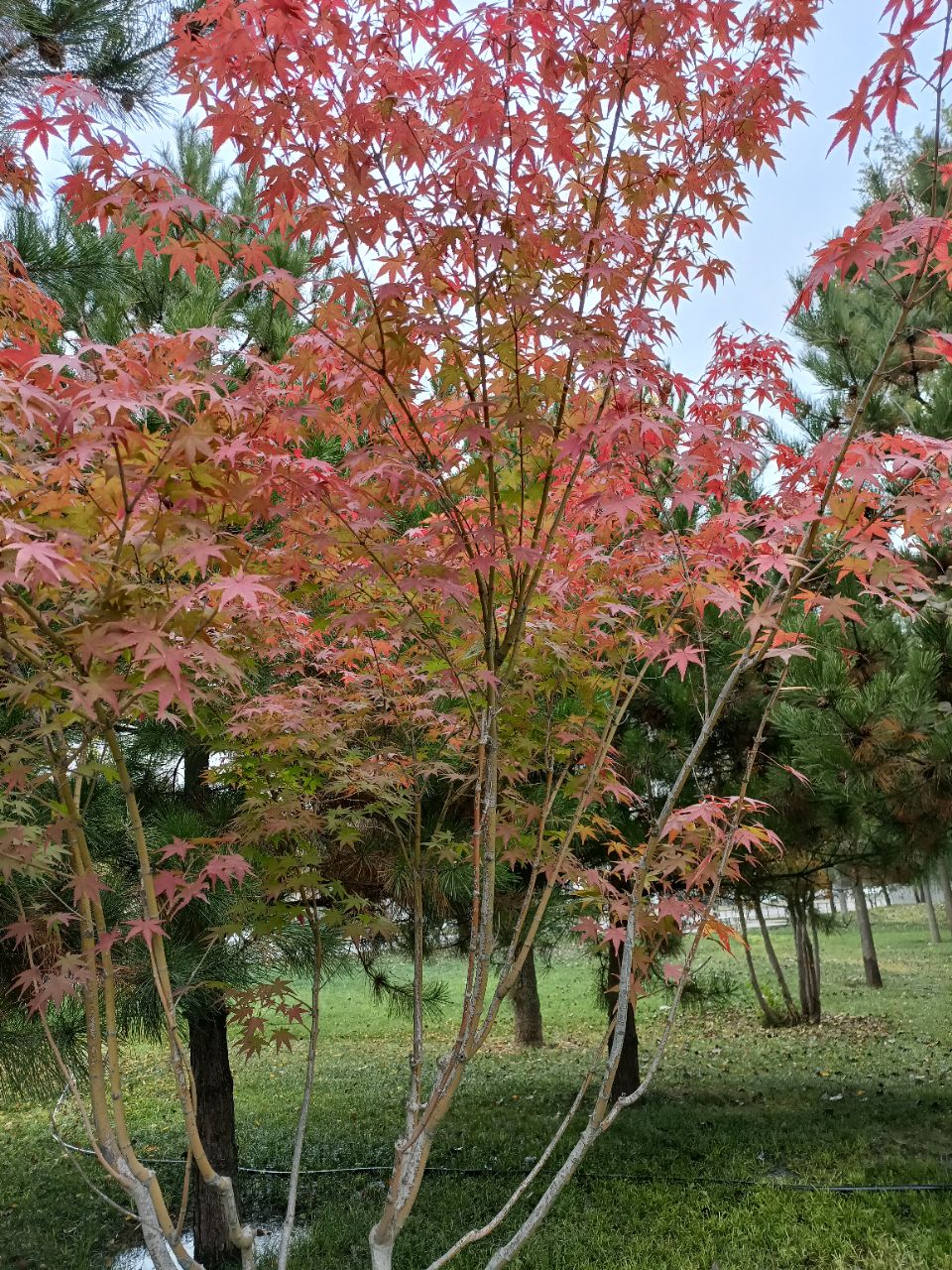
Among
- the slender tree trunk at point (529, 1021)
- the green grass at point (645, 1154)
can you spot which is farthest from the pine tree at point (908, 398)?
the slender tree trunk at point (529, 1021)

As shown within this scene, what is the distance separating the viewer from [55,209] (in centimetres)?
385

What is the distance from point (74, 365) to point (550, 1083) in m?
6.99

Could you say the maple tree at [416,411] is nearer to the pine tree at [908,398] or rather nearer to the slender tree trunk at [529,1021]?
the pine tree at [908,398]

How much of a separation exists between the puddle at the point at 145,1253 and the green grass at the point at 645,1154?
90 millimetres

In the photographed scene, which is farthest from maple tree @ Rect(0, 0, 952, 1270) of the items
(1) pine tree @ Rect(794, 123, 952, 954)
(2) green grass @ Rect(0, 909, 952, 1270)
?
(2) green grass @ Rect(0, 909, 952, 1270)

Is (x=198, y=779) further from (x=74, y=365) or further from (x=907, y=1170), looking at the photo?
(x=907, y=1170)

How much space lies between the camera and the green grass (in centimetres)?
377

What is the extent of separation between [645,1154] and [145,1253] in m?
2.68

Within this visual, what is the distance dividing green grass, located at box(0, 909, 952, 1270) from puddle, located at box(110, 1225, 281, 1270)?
0.09 metres

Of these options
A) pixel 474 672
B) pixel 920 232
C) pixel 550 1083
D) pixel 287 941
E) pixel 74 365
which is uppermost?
pixel 920 232

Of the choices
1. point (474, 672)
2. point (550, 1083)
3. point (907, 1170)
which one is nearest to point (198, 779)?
point (474, 672)

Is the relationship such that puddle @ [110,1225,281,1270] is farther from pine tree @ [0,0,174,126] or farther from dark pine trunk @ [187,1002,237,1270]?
pine tree @ [0,0,174,126]

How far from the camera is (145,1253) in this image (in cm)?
440

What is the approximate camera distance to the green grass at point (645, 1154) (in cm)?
377
